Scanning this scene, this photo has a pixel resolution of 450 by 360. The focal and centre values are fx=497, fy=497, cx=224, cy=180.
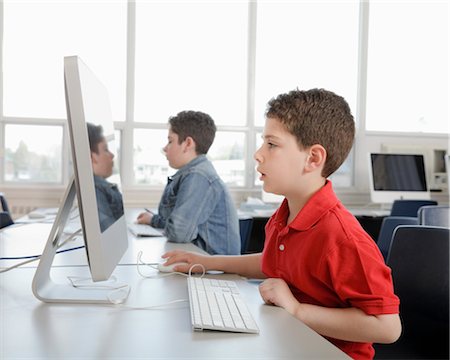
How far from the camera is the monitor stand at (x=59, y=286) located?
3.44ft

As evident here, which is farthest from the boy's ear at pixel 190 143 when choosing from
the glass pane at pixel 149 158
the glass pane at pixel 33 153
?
the glass pane at pixel 33 153

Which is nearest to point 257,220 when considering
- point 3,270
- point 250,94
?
point 250,94

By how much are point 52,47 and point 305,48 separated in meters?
2.49

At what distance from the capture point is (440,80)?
537cm

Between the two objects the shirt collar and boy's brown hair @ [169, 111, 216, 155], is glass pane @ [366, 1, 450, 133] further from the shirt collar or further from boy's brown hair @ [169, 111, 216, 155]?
the shirt collar

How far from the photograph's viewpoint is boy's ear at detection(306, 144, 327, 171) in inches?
46.9

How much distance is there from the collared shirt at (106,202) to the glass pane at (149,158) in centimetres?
355

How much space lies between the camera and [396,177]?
463 centimetres

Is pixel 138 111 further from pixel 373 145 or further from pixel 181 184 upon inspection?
pixel 181 184

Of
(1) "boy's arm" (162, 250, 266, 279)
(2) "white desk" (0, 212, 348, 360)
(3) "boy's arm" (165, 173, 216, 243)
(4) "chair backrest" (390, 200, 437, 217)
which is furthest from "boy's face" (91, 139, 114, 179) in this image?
(4) "chair backrest" (390, 200, 437, 217)

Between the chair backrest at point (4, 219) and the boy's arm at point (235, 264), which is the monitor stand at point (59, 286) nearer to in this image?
the boy's arm at point (235, 264)

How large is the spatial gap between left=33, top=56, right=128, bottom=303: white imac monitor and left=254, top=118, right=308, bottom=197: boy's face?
36 centimetres

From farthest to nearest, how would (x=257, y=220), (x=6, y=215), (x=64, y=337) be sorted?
(x=257, y=220) → (x=6, y=215) → (x=64, y=337)

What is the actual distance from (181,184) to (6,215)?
1.28 meters
